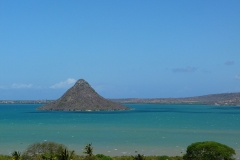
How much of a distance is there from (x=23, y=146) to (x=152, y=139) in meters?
22.5

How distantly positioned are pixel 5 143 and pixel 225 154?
39495 millimetres

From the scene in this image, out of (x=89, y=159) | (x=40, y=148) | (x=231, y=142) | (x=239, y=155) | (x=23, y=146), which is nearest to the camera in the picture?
(x=89, y=159)

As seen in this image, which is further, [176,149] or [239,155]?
[176,149]

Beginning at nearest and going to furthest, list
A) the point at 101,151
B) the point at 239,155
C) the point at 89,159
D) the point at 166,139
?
the point at 89,159 < the point at 239,155 < the point at 101,151 < the point at 166,139

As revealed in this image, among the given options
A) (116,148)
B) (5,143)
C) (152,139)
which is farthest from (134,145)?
(5,143)

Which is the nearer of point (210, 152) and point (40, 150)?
point (210, 152)

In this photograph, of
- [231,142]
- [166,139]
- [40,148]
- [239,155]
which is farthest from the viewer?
[166,139]

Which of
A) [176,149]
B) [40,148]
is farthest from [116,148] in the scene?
[40,148]

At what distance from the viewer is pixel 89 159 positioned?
3575 cm

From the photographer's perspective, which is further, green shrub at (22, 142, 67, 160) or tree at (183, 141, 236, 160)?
green shrub at (22, 142, 67, 160)

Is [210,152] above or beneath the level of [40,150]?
beneath

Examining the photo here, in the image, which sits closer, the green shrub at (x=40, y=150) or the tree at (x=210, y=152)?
the tree at (x=210, y=152)

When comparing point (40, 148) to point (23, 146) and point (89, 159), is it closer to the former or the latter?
point (89, 159)

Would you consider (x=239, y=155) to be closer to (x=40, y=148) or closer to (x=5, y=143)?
(x=40, y=148)
